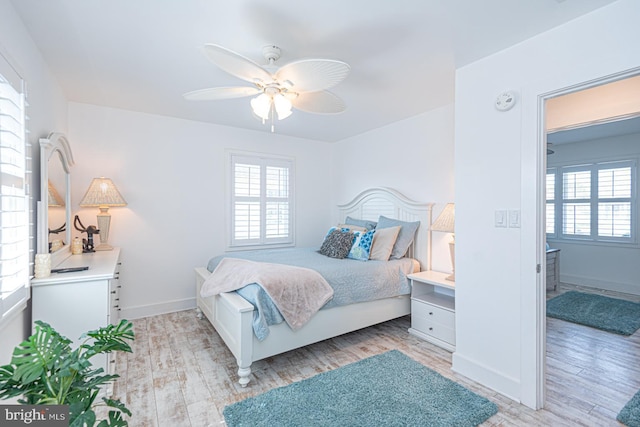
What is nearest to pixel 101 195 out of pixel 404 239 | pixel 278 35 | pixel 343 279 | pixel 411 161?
pixel 278 35

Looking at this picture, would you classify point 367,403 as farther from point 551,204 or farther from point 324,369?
point 551,204

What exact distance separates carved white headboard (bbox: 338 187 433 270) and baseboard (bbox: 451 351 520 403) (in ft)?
3.97

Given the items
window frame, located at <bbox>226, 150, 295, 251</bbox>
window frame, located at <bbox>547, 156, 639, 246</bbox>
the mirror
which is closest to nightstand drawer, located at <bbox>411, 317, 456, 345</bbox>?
window frame, located at <bbox>226, 150, 295, 251</bbox>

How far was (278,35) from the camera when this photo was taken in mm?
2010

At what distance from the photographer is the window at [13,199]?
1491mm

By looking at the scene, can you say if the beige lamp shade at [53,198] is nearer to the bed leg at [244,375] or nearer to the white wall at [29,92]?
the white wall at [29,92]

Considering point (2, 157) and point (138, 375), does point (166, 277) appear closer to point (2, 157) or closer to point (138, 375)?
point (138, 375)

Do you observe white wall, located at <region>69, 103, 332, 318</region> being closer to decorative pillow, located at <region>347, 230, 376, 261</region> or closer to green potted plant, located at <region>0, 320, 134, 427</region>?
decorative pillow, located at <region>347, 230, 376, 261</region>

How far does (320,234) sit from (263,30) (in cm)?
352

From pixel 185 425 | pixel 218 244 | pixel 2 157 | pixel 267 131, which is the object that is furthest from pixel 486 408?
pixel 267 131

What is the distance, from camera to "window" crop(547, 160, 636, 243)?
4748 millimetres

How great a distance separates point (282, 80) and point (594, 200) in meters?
5.75

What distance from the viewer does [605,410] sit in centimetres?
199

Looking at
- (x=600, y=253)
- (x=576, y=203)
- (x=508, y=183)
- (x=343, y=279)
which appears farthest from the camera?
(x=576, y=203)
